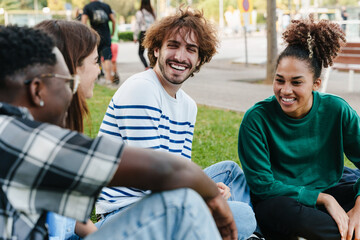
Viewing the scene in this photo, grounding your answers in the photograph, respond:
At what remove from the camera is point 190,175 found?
164cm

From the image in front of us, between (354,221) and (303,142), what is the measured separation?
1.81 ft

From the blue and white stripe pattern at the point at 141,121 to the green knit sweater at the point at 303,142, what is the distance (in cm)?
46

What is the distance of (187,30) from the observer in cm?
296

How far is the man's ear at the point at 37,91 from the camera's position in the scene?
1.48 metres

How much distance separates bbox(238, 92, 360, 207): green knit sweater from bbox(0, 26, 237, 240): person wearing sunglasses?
139 centimetres

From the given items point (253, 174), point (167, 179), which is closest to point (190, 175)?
point (167, 179)

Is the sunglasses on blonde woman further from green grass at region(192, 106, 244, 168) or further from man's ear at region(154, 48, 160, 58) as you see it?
green grass at region(192, 106, 244, 168)

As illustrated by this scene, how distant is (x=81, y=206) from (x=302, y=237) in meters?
1.71

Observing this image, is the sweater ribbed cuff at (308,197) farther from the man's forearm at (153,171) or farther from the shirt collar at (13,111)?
the shirt collar at (13,111)

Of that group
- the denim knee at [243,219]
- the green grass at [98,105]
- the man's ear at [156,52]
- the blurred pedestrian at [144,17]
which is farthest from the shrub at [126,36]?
the denim knee at [243,219]

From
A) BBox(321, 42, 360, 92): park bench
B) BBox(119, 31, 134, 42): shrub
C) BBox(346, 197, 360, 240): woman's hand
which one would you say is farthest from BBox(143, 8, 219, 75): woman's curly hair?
BBox(119, 31, 134, 42): shrub

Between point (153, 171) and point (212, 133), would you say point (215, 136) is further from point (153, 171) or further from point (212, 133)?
point (153, 171)

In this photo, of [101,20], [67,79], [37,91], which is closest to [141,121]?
[67,79]

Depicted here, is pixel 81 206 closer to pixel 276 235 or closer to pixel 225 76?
pixel 276 235
